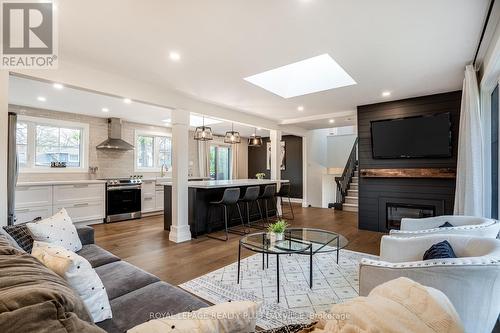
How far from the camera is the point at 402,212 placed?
16.3 ft

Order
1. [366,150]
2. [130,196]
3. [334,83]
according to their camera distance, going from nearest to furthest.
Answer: [334,83] < [366,150] < [130,196]

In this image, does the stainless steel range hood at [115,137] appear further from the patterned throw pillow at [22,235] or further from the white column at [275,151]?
the patterned throw pillow at [22,235]

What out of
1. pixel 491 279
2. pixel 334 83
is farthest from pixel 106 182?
pixel 491 279

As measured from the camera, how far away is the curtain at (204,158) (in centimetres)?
855

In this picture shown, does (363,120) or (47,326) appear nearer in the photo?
(47,326)

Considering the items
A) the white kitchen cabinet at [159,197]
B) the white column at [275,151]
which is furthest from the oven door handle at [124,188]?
the white column at [275,151]

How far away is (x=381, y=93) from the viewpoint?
14.5 ft

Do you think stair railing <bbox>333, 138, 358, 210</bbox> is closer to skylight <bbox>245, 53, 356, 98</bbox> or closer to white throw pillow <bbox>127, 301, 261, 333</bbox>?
skylight <bbox>245, 53, 356, 98</bbox>

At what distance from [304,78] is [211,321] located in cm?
420

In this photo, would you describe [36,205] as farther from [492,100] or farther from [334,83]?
[492,100]

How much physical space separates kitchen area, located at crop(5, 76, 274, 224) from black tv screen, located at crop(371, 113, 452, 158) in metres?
2.80

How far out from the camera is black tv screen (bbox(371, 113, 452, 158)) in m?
4.35

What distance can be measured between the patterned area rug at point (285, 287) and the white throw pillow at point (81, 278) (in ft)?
4.08

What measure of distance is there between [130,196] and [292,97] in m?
4.46
